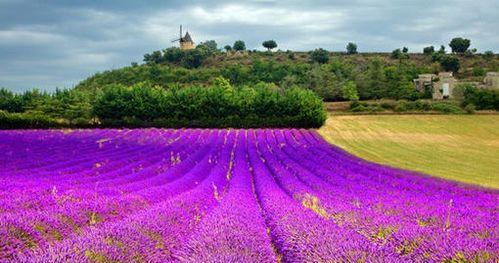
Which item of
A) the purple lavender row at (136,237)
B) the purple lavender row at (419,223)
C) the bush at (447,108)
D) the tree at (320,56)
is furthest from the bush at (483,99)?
the purple lavender row at (136,237)

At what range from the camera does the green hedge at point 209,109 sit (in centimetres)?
6256

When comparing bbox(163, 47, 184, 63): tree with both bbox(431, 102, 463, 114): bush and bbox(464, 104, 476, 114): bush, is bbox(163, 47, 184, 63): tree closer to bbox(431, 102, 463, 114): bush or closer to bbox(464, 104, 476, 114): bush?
bbox(431, 102, 463, 114): bush

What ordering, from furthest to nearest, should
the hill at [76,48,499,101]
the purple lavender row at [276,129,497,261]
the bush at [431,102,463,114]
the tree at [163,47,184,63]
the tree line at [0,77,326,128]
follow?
the tree at [163,47,184,63] → the hill at [76,48,499,101] → the bush at [431,102,463,114] → the tree line at [0,77,326,128] → the purple lavender row at [276,129,497,261]

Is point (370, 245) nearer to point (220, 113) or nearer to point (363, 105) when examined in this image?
point (220, 113)

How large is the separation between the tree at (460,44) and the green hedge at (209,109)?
333 ft

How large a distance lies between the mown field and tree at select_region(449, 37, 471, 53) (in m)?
92.9

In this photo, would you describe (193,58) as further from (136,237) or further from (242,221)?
(136,237)

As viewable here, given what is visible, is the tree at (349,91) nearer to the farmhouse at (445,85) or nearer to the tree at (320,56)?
the farmhouse at (445,85)

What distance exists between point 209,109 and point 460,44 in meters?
111

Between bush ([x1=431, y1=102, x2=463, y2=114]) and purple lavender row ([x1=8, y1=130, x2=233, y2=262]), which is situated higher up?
purple lavender row ([x1=8, y1=130, x2=233, y2=262])

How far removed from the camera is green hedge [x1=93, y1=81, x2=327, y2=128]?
62.6 meters

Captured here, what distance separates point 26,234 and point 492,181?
67.7 ft

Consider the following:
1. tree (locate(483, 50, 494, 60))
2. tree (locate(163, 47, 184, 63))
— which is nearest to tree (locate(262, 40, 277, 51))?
tree (locate(163, 47, 184, 63))

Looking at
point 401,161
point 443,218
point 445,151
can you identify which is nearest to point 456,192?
point 443,218
